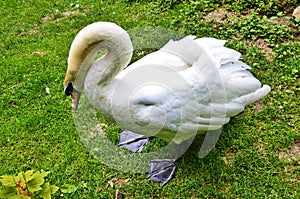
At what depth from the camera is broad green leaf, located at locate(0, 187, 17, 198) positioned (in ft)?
8.36

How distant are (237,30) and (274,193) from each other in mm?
2507

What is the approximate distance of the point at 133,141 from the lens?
3754 millimetres

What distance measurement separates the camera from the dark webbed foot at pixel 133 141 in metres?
3.70

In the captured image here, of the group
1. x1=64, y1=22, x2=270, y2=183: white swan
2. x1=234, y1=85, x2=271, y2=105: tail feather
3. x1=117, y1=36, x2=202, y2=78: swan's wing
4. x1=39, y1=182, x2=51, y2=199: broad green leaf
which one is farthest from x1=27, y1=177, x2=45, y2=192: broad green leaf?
x1=234, y1=85, x2=271, y2=105: tail feather

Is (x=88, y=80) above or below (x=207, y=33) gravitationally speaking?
above

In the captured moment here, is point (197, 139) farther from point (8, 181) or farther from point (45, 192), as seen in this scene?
point (8, 181)

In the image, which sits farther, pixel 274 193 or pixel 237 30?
pixel 237 30

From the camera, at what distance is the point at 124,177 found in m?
3.42

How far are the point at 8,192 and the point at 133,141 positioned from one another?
4.78 feet

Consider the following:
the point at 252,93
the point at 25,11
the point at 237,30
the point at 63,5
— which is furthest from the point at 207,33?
the point at 25,11

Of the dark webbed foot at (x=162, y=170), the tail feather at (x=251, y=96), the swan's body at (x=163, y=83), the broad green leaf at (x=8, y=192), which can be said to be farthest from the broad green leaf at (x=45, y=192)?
the tail feather at (x=251, y=96)

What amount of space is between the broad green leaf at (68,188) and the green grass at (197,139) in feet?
0.13

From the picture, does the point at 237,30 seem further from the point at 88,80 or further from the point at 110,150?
the point at 88,80

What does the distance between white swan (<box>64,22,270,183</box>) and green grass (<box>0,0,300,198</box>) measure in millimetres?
509
